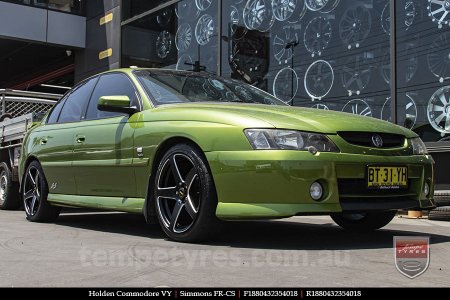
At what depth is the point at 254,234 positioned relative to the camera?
186 inches

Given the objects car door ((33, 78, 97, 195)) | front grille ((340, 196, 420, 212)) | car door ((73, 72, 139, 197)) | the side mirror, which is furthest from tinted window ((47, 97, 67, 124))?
front grille ((340, 196, 420, 212))

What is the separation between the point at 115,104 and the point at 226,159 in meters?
1.24

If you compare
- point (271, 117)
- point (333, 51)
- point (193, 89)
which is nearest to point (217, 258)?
point (271, 117)

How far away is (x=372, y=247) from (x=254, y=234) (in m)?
1.08

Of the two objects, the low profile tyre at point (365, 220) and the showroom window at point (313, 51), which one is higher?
the showroom window at point (313, 51)

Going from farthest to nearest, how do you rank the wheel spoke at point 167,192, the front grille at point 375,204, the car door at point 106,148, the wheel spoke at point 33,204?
1. the wheel spoke at point 33,204
2. the car door at point 106,148
3. the wheel spoke at point 167,192
4. the front grille at point 375,204

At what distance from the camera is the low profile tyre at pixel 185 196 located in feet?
12.9

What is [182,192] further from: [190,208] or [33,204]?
[33,204]

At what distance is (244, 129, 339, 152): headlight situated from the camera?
3.78m

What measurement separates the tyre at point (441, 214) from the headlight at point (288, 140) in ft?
10.1

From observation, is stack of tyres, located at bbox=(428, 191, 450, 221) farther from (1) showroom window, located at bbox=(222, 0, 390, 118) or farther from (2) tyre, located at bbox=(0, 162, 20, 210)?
(2) tyre, located at bbox=(0, 162, 20, 210)

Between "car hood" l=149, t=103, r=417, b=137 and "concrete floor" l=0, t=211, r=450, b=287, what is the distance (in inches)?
33.5

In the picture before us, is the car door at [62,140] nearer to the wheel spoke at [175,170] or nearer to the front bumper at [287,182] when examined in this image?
the wheel spoke at [175,170]

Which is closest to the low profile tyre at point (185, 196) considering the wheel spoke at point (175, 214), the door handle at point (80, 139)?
the wheel spoke at point (175, 214)
